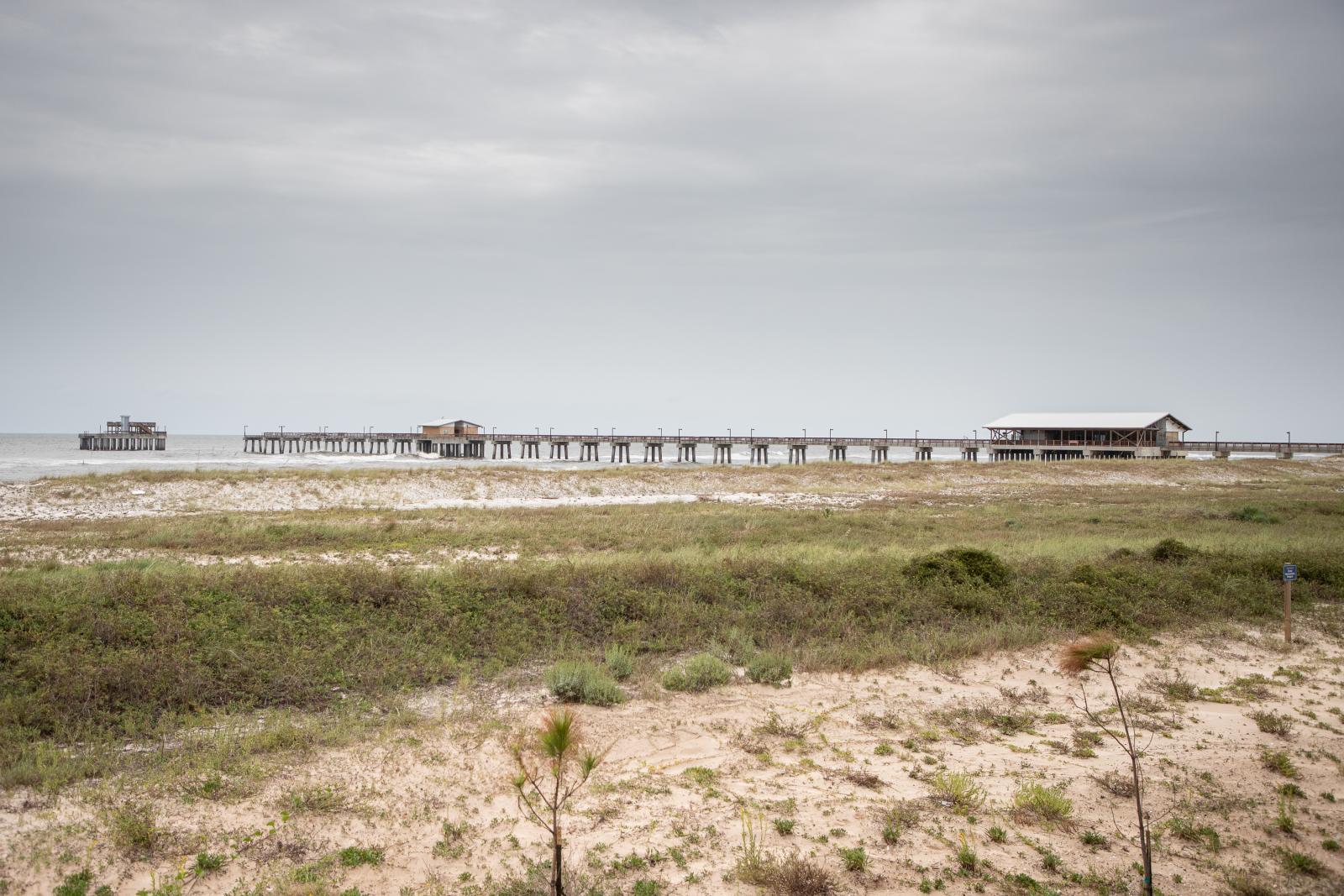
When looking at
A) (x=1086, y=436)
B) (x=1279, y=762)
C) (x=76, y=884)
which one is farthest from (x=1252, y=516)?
(x=1086, y=436)

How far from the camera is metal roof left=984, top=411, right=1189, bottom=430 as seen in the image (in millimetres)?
83375

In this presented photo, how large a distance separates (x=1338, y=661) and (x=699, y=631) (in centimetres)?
929

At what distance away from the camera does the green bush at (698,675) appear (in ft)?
33.6

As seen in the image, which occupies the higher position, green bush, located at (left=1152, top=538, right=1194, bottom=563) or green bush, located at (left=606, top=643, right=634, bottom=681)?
green bush, located at (left=1152, top=538, right=1194, bottom=563)

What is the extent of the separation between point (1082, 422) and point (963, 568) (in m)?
80.8

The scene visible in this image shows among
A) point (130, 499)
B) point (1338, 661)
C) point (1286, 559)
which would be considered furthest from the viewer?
point (130, 499)

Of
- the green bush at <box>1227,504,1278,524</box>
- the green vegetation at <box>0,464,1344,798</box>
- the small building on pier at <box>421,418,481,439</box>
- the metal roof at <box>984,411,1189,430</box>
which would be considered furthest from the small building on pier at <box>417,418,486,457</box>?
the green bush at <box>1227,504,1278,524</box>

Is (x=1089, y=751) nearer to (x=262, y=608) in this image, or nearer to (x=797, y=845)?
(x=797, y=845)

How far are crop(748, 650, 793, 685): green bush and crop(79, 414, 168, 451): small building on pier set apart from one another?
441ft

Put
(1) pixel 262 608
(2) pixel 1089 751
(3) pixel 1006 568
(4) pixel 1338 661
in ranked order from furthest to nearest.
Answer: (3) pixel 1006 568 → (1) pixel 262 608 → (4) pixel 1338 661 → (2) pixel 1089 751

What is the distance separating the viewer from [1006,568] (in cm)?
1603

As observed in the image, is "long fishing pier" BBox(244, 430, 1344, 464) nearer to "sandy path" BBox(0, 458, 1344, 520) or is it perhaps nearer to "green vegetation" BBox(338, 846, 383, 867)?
"sandy path" BBox(0, 458, 1344, 520)

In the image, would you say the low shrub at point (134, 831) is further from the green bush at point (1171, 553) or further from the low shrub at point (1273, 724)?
the green bush at point (1171, 553)

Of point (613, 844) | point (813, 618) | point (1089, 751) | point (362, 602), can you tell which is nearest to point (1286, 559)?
point (813, 618)
